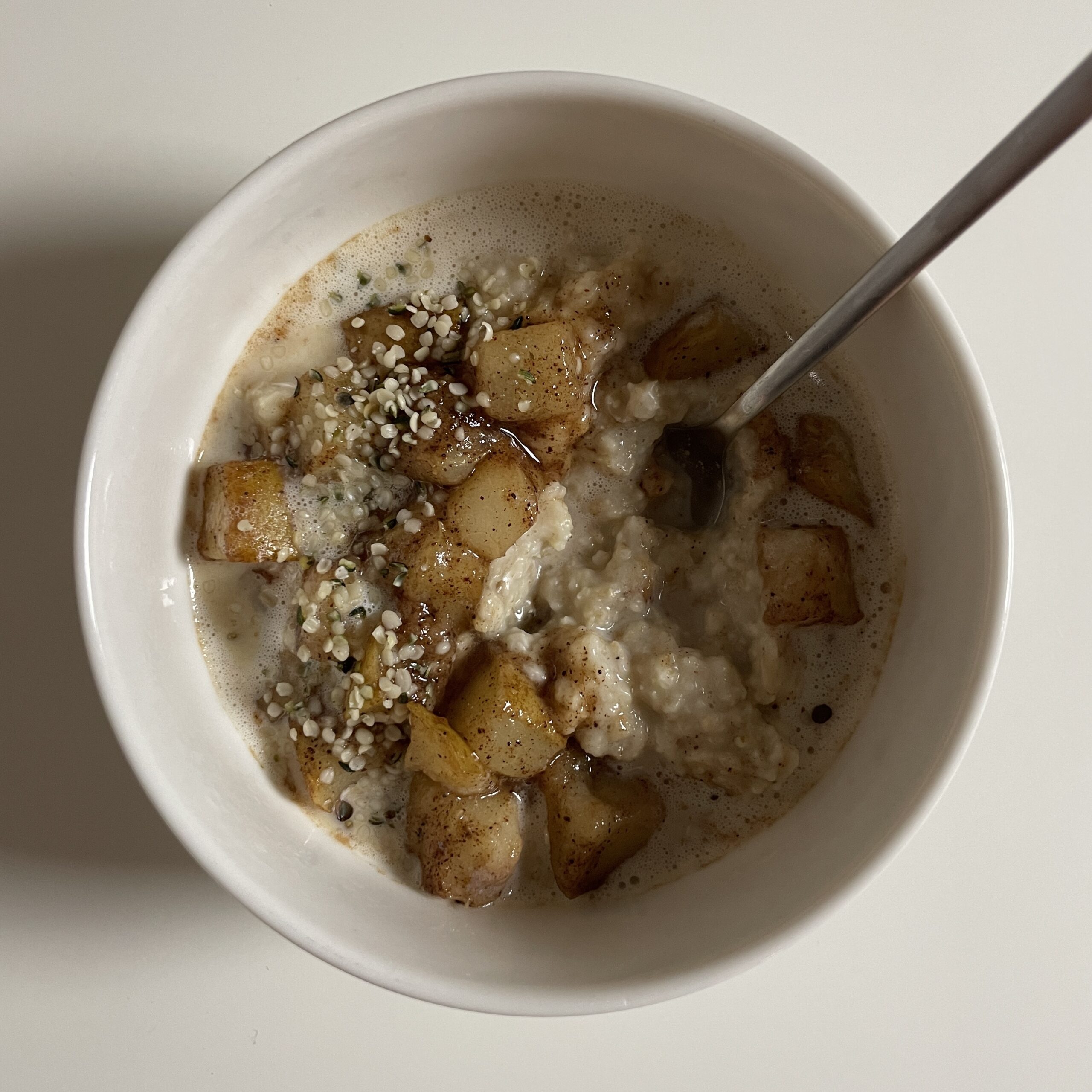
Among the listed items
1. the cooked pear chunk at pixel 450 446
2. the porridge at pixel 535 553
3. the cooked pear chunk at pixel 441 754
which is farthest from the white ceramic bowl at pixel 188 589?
the cooked pear chunk at pixel 450 446

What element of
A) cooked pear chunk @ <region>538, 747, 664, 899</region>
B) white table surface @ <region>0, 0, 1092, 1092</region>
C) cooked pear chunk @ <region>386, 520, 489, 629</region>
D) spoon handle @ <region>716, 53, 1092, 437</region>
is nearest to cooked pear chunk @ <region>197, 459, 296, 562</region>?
cooked pear chunk @ <region>386, 520, 489, 629</region>

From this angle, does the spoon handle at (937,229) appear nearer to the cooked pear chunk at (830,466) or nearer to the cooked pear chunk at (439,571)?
the cooked pear chunk at (830,466)

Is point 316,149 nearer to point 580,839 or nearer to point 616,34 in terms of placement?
point 616,34

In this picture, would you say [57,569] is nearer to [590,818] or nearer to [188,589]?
[188,589]

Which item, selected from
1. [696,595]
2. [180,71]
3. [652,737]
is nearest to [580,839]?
[652,737]

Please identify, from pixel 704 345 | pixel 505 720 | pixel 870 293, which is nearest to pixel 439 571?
pixel 505 720

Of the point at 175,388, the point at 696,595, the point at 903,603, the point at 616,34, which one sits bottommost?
the point at 903,603
